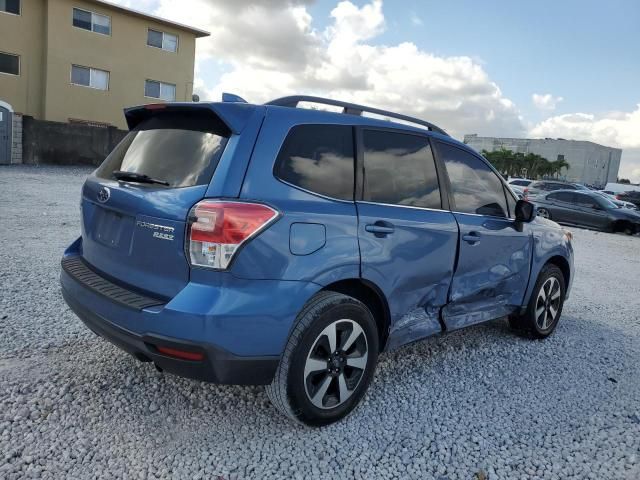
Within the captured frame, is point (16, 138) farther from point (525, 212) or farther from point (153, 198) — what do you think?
point (525, 212)

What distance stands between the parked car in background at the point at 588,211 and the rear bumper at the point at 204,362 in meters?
15.8

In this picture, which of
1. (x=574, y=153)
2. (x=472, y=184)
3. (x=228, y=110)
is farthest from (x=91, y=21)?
(x=574, y=153)

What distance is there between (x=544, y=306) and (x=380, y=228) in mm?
2595

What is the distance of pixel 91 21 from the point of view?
2652 cm

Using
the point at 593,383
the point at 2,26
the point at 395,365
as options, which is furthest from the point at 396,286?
the point at 2,26

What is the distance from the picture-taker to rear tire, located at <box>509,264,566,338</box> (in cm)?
473

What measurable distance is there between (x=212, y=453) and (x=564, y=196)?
1830cm

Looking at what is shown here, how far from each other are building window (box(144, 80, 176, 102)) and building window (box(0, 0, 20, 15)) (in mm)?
6667

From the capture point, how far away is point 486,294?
13.5 ft

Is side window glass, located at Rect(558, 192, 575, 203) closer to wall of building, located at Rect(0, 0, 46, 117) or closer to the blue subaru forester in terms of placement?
the blue subaru forester

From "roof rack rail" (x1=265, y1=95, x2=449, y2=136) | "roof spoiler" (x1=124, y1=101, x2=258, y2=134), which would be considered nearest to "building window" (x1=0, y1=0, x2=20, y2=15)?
"roof spoiler" (x1=124, y1=101, x2=258, y2=134)

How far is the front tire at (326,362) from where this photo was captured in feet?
9.00

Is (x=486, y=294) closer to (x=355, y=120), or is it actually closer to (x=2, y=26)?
(x=355, y=120)

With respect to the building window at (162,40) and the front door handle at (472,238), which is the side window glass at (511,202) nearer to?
the front door handle at (472,238)
